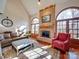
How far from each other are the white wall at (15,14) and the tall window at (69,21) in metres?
4.79

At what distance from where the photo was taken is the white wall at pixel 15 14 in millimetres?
8984

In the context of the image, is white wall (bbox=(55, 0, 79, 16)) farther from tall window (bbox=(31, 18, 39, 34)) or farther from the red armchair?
tall window (bbox=(31, 18, 39, 34))

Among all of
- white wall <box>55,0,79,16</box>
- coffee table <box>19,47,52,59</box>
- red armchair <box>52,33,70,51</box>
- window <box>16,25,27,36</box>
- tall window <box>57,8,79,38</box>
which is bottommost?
coffee table <box>19,47,52,59</box>

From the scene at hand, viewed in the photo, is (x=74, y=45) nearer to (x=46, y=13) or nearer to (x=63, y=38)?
(x=63, y=38)

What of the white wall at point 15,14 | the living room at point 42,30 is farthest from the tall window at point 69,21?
the white wall at point 15,14

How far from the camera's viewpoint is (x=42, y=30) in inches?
318

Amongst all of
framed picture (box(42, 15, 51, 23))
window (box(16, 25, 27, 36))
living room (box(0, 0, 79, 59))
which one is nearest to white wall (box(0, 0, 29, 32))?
living room (box(0, 0, 79, 59))

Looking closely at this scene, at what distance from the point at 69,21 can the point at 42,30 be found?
A: 2979 mm

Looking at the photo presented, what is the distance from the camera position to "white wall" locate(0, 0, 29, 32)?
29.5 feet

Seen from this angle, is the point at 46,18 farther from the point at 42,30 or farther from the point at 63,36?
the point at 63,36

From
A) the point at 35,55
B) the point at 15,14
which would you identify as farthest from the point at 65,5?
the point at 15,14

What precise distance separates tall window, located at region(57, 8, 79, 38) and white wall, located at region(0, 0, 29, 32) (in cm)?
479

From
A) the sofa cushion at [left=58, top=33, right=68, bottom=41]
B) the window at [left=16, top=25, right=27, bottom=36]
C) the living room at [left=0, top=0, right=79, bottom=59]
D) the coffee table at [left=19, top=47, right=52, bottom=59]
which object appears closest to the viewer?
the coffee table at [left=19, top=47, right=52, bottom=59]

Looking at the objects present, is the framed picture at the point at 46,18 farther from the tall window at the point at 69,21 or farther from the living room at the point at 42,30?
the tall window at the point at 69,21
